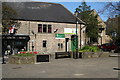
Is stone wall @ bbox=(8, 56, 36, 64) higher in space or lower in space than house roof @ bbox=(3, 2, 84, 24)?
lower

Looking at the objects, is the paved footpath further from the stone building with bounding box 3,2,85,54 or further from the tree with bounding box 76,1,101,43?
the tree with bounding box 76,1,101,43

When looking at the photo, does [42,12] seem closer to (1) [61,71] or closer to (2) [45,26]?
(2) [45,26]

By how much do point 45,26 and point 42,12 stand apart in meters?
3.43

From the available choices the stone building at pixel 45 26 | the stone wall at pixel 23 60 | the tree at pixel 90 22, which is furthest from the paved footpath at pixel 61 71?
the tree at pixel 90 22

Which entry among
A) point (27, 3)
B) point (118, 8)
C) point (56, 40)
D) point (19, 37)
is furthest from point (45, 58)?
point (27, 3)

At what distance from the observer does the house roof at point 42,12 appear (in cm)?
3194

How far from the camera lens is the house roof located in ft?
105

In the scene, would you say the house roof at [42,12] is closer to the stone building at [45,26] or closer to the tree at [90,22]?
the stone building at [45,26]

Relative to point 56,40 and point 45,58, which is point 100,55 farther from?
point 56,40

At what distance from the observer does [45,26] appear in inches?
1292


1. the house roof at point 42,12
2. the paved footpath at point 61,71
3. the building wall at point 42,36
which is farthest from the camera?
the house roof at point 42,12

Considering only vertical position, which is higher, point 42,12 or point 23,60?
point 42,12

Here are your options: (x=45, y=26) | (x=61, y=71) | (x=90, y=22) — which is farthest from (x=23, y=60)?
(x=90, y=22)

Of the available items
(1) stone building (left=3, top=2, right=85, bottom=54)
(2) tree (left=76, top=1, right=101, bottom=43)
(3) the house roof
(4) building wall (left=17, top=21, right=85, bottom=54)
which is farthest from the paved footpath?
(2) tree (left=76, top=1, right=101, bottom=43)
